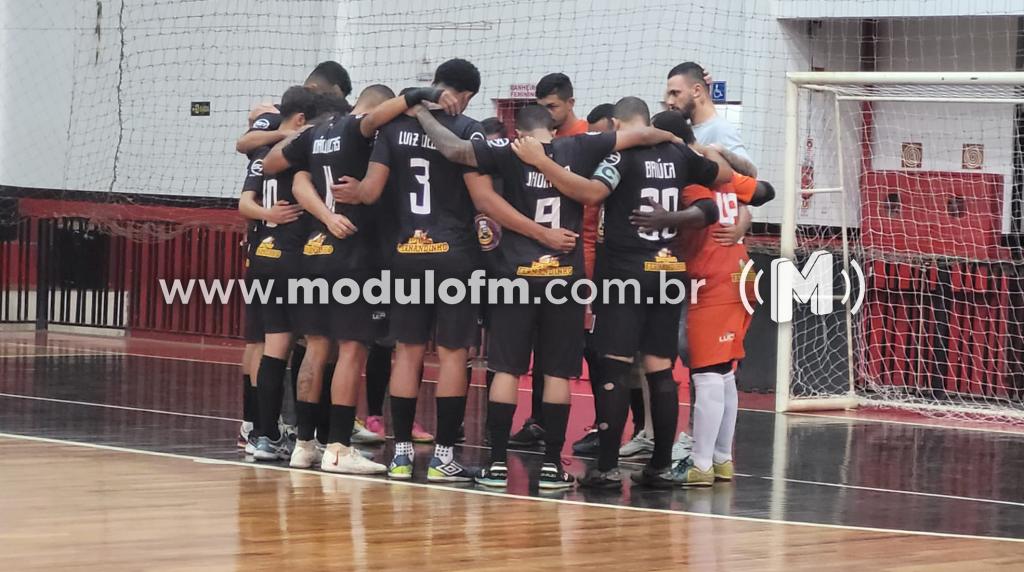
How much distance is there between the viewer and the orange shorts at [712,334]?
23.9 ft

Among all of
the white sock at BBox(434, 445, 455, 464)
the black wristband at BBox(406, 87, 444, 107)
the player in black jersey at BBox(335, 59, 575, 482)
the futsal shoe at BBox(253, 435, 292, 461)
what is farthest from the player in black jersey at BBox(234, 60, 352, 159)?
the white sock at BBox(434, 445, 455, 464)

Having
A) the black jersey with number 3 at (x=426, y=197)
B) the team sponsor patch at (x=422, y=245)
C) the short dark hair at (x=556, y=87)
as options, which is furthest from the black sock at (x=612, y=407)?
the short dark hair at (x=556, y=87)

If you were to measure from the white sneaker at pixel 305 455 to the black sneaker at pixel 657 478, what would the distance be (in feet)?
5.27

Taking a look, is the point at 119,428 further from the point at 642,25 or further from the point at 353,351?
the point at 642,25

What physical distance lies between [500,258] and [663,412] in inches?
42.6

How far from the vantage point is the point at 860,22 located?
15.6m

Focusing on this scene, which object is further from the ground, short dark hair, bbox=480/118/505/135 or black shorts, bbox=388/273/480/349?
short dark hair, bbox=480/118/505/135

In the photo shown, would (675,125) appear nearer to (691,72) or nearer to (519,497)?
(691,72)

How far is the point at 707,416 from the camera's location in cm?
722

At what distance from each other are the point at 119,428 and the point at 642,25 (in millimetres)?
8551

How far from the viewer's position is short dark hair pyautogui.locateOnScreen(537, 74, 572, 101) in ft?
25.9

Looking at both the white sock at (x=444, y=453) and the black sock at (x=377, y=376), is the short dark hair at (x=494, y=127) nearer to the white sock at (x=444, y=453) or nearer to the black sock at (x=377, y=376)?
the black sock at (x=377, y=376)

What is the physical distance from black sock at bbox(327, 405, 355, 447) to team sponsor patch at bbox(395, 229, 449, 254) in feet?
2.76

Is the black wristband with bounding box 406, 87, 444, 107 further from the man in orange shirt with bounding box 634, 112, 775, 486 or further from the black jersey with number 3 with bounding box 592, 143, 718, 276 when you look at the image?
the man in orange shirt with bounding box 634, 112, 775, 486
